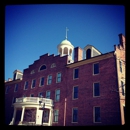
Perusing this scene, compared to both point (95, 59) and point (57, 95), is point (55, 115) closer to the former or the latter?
point (57, 95)

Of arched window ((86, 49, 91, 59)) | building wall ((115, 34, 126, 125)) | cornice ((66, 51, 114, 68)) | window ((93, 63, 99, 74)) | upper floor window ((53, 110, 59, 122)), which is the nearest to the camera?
building wall ((115, 34, 126, 125))

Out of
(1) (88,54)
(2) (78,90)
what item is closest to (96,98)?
(2) (78,90)

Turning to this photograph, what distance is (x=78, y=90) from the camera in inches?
854

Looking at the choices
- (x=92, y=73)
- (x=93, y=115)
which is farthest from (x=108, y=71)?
(x=93, y=115)

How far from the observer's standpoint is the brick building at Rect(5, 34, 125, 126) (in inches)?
707

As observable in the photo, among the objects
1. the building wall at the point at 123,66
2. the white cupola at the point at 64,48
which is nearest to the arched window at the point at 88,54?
the building wall at the point at 123,66

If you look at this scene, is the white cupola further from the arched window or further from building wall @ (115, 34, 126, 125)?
building wall @ (115, 34, 126, 125)

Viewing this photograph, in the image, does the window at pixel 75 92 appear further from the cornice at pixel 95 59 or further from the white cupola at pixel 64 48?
the white cupola at pixel 64 48

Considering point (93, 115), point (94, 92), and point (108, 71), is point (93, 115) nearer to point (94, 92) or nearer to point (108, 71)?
point (94, 92)

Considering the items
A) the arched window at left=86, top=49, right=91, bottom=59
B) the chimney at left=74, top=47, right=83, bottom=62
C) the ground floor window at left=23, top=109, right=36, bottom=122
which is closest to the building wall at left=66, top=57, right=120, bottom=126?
the arched window at left=86, top=49, right=91, bottom=59

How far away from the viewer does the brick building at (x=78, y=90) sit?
17969mm

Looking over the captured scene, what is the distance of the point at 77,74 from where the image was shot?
23188mm

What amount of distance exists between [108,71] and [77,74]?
557cm
